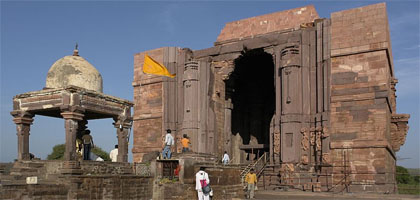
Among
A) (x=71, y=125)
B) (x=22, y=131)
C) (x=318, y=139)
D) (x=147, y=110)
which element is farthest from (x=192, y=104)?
(x=71, y=125)

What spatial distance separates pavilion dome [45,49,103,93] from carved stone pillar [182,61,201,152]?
40.5 feet

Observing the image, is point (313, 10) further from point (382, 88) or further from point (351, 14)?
point (382, 88)

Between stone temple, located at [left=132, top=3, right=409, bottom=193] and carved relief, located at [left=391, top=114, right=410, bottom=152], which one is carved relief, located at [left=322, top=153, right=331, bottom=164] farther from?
carved relief, located at [left=391, top=114, right=410, bottom=152]

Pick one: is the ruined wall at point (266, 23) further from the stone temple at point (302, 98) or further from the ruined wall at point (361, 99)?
the ruined wall at point (361, 99)

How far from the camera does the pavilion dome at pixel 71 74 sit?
14.0 meters

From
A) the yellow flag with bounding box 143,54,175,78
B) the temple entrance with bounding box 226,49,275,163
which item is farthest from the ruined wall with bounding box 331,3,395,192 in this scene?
the yellow flag with bounding box 143,54,175,78

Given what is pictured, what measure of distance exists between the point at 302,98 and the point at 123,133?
36.0ft

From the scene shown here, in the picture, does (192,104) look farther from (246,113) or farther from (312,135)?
(246,113)

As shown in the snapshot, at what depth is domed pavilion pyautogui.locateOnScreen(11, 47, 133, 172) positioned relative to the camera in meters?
13.5

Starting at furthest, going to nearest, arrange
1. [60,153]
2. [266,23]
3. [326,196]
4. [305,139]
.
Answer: [60,153] < [266,23] < [305,139] < [326,196]

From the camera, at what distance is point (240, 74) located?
31156mm

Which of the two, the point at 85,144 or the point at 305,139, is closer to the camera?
the point at 85,144

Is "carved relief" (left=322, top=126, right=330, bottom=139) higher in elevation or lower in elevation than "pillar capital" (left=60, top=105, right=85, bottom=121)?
lower

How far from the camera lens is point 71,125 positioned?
13.6m
